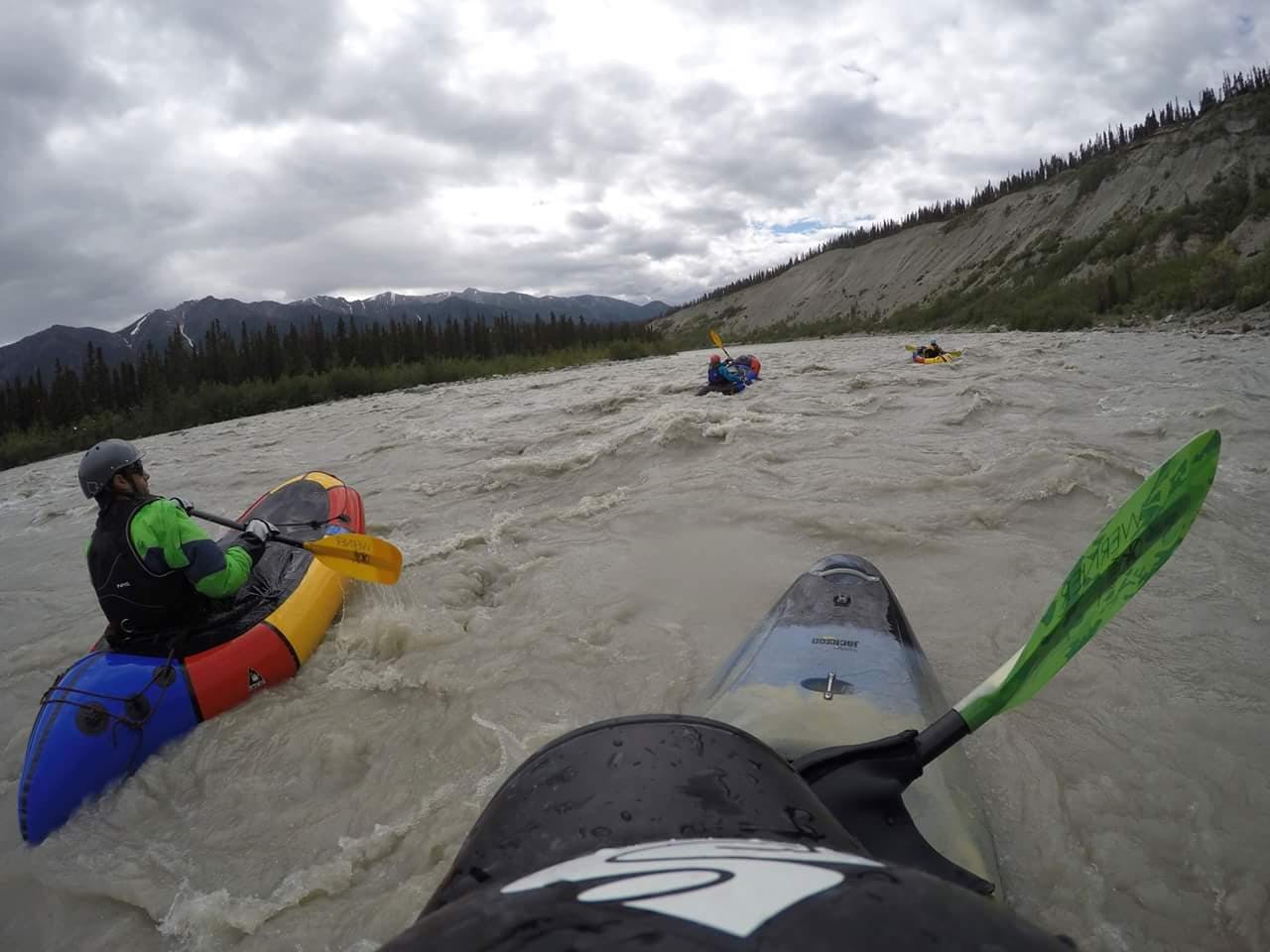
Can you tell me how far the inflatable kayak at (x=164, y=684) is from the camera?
2750mm

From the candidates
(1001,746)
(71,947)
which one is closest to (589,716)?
(1001,746)

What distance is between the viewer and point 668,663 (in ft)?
11.4

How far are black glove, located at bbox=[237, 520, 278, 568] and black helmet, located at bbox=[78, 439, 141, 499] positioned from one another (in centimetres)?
85

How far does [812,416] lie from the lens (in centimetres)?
909

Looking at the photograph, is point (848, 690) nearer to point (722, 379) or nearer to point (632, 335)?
point (722, 379)

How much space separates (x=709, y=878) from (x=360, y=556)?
145 inches

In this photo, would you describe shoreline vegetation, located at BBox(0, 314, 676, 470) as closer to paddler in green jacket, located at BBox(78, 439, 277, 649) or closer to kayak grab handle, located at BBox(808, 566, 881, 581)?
paddler in green jacket, located at BBox(78, 439, 277, 649)

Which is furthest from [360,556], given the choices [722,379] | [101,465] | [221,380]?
[221,380]

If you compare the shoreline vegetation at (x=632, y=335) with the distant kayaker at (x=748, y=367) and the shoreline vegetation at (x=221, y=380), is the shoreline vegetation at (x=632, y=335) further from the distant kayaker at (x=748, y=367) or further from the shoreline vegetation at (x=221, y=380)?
the distant kayaker at (x=748, y=367)

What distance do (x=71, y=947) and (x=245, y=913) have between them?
596 millimetres

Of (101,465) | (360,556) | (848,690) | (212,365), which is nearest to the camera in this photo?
(848,690)

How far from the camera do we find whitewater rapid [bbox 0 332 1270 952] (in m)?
2.21

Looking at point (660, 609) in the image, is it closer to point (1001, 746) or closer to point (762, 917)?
point (1001, 746)

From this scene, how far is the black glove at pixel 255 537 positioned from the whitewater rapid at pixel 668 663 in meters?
0.63
